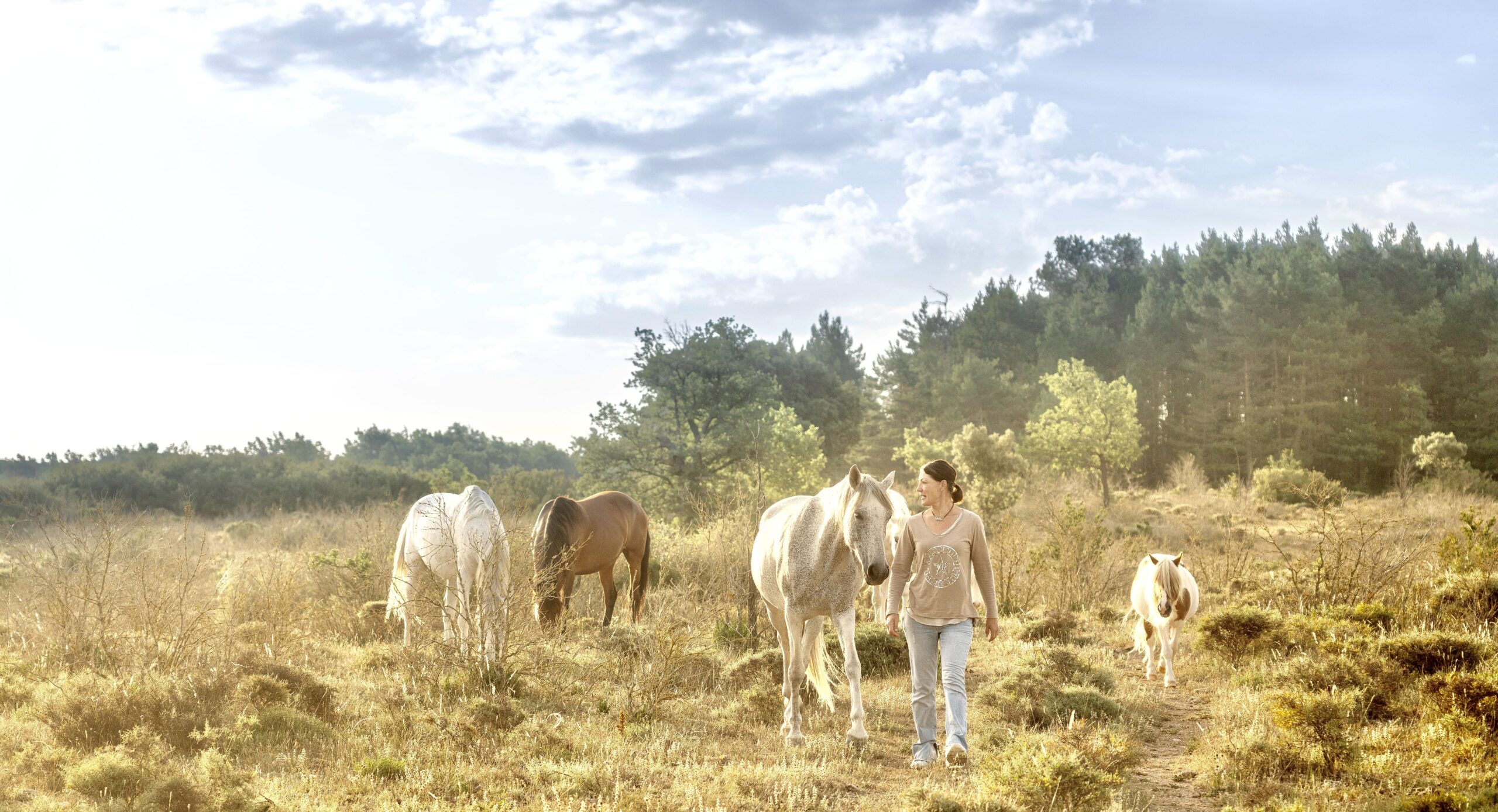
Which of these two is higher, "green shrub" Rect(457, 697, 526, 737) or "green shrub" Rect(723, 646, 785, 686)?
"green shrub" Rect(457, 697, 526, 737)

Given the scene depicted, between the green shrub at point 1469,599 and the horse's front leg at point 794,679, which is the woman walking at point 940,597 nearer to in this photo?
the horse's front leg at point 794,679

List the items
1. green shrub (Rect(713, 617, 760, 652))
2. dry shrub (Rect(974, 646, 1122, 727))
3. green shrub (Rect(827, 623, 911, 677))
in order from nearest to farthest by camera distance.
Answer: dry shrub (Rect(974, 646, 1122, 727)) → green shrub (Rect(827, 623, 911, 677)) → green shrub (Rect(713, 617, 760, 652))

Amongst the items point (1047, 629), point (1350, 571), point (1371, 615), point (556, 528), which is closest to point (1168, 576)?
point (1371, 615)

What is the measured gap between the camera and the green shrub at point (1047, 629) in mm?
11156

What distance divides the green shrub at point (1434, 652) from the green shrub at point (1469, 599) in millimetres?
2534

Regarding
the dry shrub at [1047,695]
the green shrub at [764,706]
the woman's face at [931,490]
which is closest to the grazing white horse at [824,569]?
the woman's face at [931,490]

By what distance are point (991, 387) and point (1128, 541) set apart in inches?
1344

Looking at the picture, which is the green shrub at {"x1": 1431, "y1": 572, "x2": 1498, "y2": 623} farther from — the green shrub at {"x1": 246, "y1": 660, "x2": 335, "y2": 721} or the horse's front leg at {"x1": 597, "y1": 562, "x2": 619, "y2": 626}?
the green shrub at {"x1": 246, "y1": 660, "x2": 335, "y2": 721}

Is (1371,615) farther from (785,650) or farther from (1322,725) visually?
(785,650)

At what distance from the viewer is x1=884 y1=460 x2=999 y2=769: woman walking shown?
235 inches

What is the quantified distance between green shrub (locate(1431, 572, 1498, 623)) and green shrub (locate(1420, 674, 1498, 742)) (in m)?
3.69

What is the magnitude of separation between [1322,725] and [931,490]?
2.89 m

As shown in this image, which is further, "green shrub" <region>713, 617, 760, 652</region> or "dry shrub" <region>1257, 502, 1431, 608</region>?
"dry shrub" <region>1257, 502, 1431, 608</region>

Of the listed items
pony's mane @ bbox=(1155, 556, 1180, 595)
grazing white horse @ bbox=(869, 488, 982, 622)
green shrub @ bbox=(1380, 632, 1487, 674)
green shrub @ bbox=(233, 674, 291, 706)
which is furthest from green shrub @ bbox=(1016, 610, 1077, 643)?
green shrub @ bbox=(233, 674, 291, 706)
